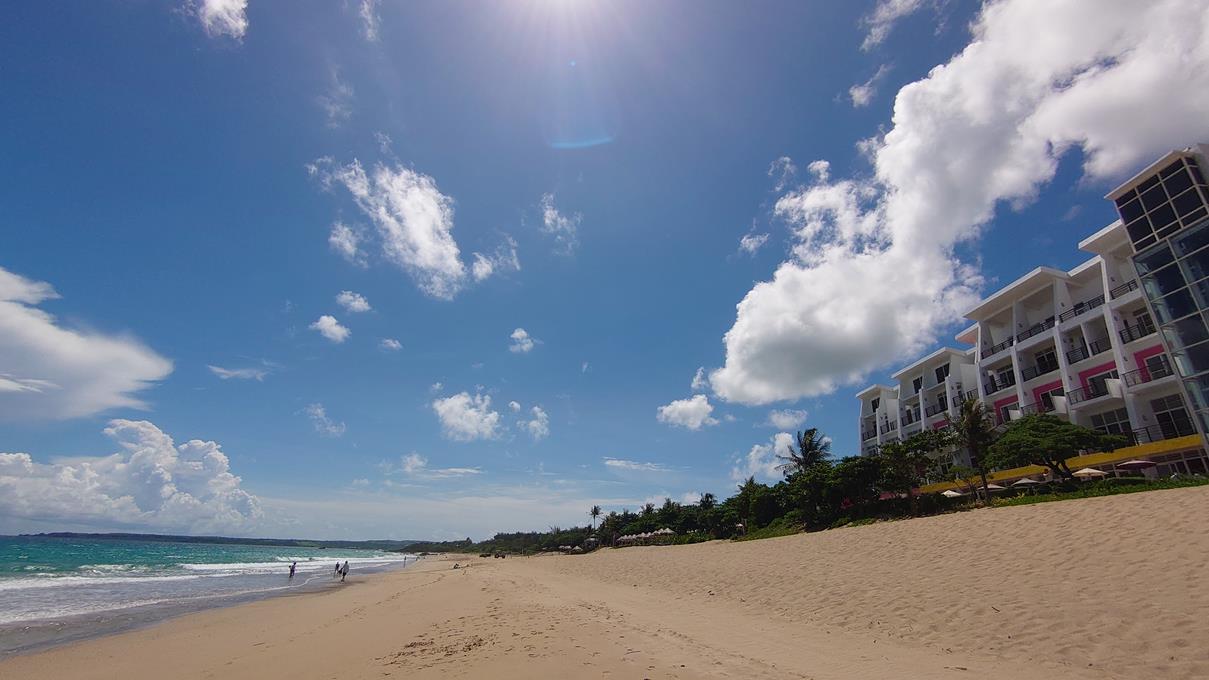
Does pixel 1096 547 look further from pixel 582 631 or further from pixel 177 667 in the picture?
pixel 177 667

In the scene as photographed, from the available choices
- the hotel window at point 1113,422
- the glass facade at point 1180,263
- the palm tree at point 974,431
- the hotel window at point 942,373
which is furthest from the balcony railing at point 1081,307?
the hotel window at point 942,373

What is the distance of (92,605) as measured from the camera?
827 inches

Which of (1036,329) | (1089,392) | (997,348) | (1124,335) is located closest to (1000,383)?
(997,348)

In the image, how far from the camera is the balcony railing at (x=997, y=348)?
3819cm

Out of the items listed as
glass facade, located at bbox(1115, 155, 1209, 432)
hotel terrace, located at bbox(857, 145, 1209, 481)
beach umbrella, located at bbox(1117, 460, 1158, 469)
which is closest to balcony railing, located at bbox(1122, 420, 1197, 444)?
hotel terrace, located at bbox(857, 145, 1209, 481)

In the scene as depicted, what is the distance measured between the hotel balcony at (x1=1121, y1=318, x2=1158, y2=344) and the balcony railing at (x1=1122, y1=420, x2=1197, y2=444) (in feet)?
16.3

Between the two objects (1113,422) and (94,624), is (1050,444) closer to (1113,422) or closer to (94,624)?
(1113,422)

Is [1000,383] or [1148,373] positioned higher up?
[1000,383]

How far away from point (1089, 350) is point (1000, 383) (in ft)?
27.0

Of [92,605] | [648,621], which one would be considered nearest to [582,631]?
[648,621]

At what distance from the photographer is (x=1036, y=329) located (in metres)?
36.1

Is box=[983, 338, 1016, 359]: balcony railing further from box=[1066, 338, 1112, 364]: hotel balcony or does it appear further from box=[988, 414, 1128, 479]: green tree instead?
box=[988, 414, 1128, 479]: green tree

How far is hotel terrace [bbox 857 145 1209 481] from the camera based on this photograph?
23688 mm

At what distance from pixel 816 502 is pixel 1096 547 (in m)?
25.0
